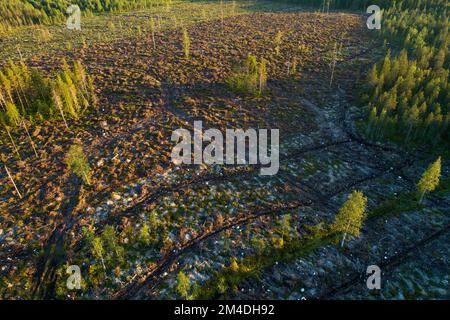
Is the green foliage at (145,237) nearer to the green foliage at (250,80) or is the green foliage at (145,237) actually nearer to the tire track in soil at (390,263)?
the tire track in soil at (390,263)

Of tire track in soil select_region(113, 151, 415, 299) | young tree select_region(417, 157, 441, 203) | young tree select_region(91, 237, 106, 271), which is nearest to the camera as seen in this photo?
tire track in soil select_region(113, 151, 415, 299)

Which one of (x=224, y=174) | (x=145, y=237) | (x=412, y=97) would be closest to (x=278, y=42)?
(x=412, y=97)

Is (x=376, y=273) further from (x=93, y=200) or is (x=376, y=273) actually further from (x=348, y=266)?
(x=93, y=200)

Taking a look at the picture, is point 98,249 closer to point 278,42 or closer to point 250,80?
point 250,80

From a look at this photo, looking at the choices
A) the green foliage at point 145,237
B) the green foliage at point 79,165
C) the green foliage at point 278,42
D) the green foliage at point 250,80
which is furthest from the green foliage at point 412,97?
the green foliage at point 79,165

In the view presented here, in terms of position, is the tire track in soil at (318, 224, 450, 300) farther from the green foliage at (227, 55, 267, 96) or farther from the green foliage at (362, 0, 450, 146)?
the green foliage at (227, 55, 267, 96)

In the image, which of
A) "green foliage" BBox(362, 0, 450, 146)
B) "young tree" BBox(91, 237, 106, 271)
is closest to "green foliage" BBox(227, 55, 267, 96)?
"green foliage" BBox(362, 0, 450, 146)

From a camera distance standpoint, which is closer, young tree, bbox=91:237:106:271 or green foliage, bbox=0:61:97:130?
young tree, bbox=91:237:106:271

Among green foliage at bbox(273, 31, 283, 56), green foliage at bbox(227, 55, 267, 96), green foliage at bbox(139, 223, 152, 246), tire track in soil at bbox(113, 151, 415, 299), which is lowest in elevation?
tire track in soil at bbox(113, 151, 415, 299)
